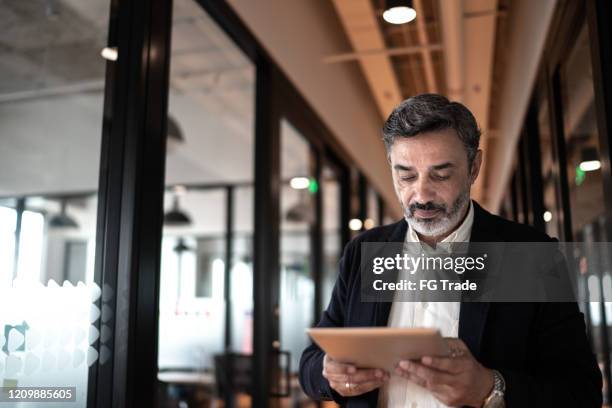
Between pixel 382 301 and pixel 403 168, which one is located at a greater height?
pixel 403 168

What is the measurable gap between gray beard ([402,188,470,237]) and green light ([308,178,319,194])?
330cm

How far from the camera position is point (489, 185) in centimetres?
771

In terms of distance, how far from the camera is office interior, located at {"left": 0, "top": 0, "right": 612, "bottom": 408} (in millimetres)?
1892

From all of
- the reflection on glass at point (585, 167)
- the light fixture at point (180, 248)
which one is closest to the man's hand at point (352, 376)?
the reflection on glass at point (585, 167)

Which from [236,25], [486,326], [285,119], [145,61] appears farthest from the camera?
[285,119]

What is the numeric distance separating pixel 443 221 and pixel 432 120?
0.23m

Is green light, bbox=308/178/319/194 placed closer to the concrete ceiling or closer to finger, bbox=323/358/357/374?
the concrete ceiling

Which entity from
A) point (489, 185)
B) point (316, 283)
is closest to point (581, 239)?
point (316, 283)

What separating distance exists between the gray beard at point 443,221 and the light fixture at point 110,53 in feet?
4.00

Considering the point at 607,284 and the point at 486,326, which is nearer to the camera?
the point at 486,326

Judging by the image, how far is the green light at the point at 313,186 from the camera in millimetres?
4711

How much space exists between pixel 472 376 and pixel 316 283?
12.3 ft

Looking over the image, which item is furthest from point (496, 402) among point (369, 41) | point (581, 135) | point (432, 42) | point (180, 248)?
point (180, 248)

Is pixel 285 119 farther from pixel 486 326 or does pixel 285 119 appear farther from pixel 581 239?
pixel 486 326
